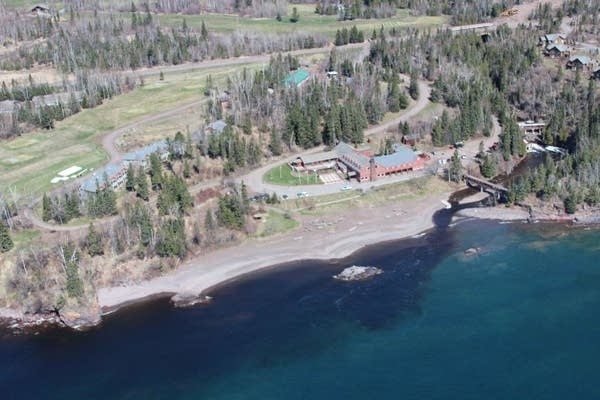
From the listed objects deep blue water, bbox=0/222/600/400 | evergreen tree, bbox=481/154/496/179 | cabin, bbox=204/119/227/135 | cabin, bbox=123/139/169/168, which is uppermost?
cabin, bbox=204/119/227/135

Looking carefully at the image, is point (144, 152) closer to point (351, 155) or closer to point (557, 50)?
point (351, 155)

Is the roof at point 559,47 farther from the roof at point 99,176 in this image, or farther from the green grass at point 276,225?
the roof at point 99,176

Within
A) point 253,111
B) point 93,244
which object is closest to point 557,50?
point 253,111

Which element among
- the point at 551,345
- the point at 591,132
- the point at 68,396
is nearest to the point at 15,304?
the point at 68,396

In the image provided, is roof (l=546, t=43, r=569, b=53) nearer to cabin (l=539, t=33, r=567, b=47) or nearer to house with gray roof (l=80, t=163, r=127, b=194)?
cabin (l=539, t=33, r=567, b=47)

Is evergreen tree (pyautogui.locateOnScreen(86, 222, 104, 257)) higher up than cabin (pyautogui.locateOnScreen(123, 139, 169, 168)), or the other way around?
cabin (pyautogui.locateOnScreen(123, 139, 169, 168))

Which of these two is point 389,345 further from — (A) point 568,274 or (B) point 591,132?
(B) point 591,132

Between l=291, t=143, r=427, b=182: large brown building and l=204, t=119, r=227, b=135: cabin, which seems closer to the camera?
l=291, t=143, r=427, b=182: large brown building

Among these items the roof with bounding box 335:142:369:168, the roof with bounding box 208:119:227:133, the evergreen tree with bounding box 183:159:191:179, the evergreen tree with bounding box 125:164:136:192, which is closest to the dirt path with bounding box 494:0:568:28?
the roof with bounding box 335:142:369:168
